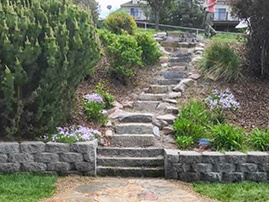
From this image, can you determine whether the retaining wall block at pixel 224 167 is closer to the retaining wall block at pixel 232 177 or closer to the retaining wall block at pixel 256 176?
the retaining wall block at pixel 232 177

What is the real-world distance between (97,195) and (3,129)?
184 centimetres

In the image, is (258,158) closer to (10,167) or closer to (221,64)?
(221,64)

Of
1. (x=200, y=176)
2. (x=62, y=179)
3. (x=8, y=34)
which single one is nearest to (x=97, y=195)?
(x=62, y=179)

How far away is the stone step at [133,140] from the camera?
19.5 ft

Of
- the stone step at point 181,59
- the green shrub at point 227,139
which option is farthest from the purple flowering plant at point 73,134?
the stone step at point 181,59

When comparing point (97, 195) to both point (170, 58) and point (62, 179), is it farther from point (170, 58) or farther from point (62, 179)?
point (170, 58)

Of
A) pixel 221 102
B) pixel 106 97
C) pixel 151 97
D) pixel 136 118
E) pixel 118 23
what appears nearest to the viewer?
pixel 136 118

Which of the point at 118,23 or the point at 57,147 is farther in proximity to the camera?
the point at 118,23

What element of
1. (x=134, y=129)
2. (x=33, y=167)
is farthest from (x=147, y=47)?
(x=33, y=167)

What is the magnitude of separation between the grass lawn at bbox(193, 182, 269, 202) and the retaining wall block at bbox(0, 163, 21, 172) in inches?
96.9

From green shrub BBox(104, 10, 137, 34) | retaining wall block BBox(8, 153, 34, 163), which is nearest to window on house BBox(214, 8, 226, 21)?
green shrub BBox(104, 10, 137, 34)

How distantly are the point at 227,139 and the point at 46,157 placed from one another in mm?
2626

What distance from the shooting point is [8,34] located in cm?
506

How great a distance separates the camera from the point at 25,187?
15.6 feet
